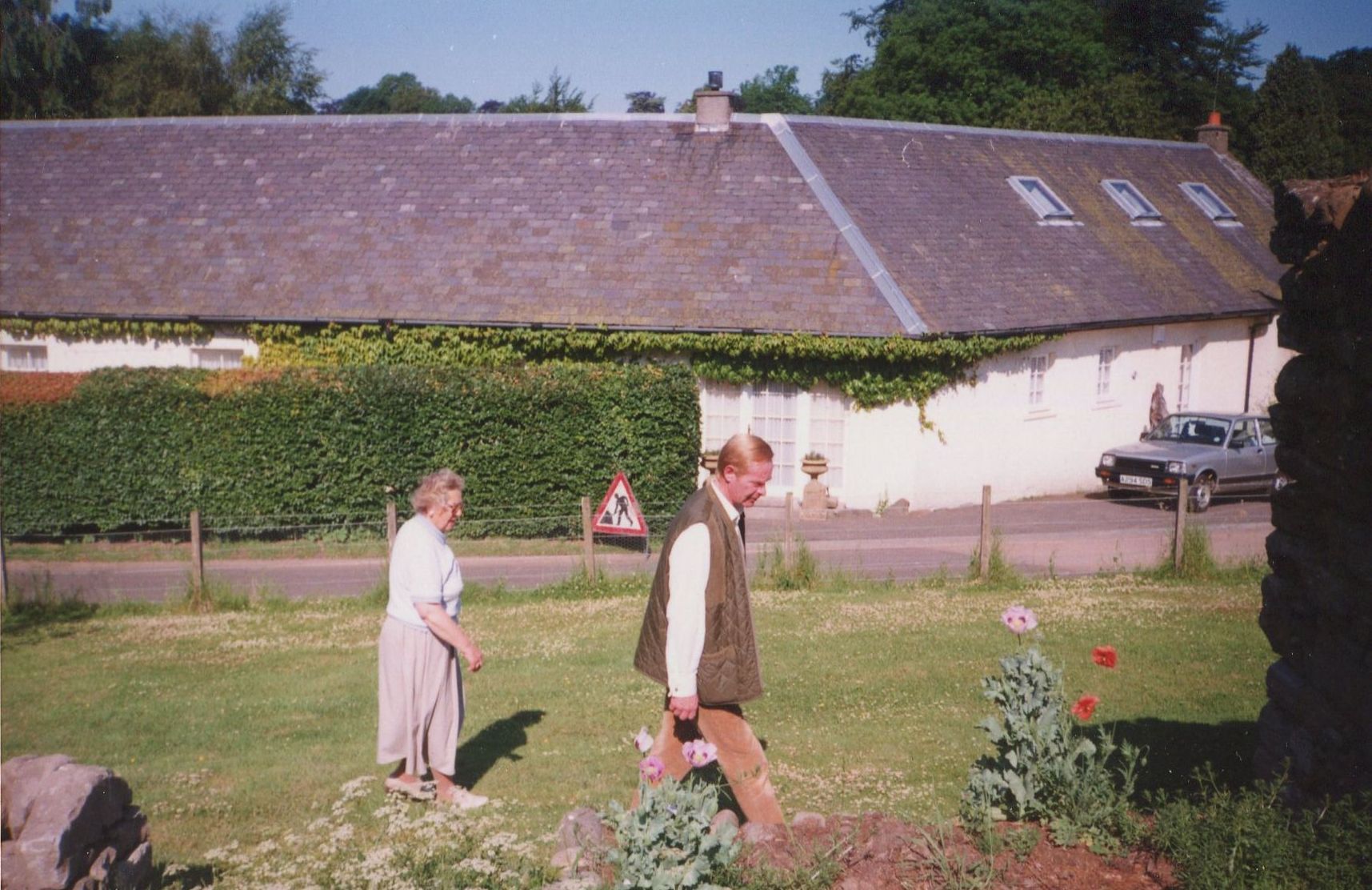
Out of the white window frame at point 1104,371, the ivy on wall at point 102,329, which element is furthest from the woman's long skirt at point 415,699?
the white window frame at point 1104,371

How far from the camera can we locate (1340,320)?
5.92m

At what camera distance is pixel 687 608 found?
19.9ft

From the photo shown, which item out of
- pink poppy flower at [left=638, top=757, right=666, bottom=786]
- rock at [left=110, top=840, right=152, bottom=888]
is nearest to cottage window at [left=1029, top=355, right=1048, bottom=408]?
pink poppy flower at [left=638, top=757, right=666, bottom=786]

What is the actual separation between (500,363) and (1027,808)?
57.7 feet

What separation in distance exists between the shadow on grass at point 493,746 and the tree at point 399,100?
203ft

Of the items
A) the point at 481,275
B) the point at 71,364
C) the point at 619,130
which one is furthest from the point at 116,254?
the point at 619,130

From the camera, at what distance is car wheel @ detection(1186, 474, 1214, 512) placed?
22391mm

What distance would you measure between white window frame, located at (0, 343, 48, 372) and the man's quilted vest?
2105 cm

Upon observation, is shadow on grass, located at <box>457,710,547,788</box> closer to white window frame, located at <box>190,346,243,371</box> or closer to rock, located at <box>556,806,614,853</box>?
rock, located at <box>556,806,614,853</box>

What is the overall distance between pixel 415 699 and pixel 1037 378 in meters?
19.1

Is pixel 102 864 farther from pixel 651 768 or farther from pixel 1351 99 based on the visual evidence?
pixel 1351 99

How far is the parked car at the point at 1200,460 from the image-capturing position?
2244 cm

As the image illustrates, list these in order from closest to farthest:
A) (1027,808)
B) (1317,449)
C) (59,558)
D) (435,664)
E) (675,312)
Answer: (1027,808) < (1317,449) < (435,664) < (59,558) < (675,312)

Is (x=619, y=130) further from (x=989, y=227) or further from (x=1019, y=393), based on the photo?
(x=1019, y=393)
